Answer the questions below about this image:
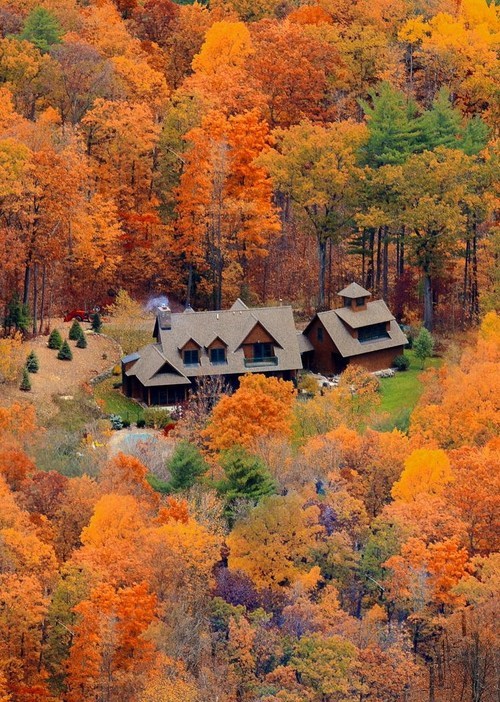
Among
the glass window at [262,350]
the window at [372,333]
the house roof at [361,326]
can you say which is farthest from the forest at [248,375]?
the glass window at [262,350]

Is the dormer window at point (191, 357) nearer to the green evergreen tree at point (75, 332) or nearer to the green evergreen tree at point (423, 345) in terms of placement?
the green evergreen tree at point (75, 332)

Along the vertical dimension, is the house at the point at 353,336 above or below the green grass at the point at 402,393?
above

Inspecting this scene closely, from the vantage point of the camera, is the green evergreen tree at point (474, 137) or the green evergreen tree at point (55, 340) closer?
the green evergreen tree at point (55, 340)

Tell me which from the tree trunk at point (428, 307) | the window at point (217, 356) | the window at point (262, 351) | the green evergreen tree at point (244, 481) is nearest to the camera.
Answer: the green evergreen tree at point (244, 481)

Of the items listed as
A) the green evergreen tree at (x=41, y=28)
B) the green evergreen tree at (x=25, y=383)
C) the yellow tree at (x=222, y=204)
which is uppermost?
the green evergreen tree at (x=41, y=28)

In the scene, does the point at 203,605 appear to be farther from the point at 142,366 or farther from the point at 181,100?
the point at 181,100

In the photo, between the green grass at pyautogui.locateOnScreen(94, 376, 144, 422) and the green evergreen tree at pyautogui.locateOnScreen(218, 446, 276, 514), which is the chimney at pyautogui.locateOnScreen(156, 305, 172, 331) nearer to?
the green grass at pyautogui.locateOnScreen(94, 376, 144, 422)

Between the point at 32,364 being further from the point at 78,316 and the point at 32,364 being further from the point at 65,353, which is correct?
the point at 78,316
